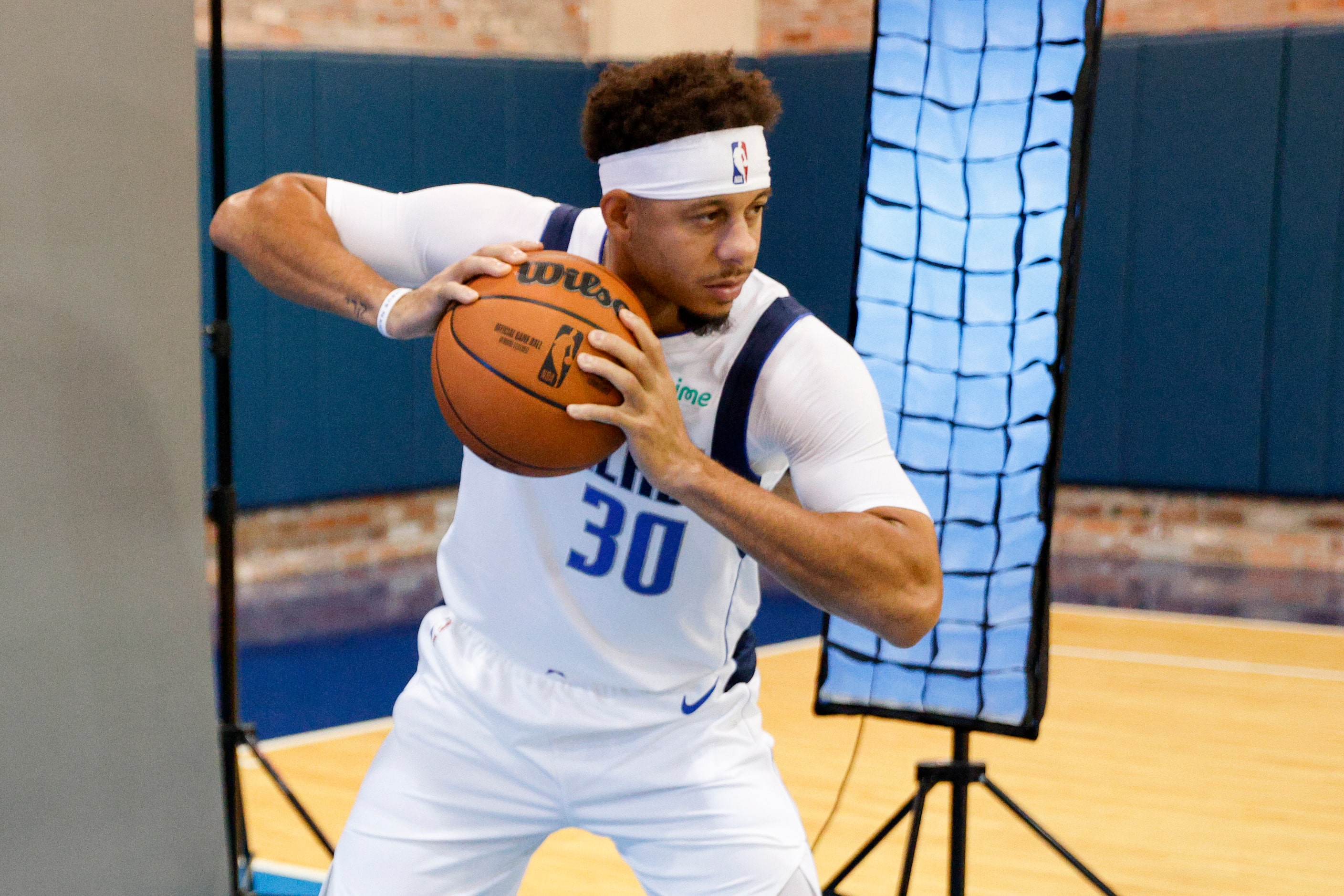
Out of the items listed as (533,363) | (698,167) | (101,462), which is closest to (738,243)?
(698,167)

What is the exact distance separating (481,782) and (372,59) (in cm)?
561

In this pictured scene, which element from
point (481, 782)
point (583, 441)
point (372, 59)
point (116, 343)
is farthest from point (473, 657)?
point (372, 59)

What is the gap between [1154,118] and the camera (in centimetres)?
724

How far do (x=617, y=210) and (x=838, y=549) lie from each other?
649 millimetres

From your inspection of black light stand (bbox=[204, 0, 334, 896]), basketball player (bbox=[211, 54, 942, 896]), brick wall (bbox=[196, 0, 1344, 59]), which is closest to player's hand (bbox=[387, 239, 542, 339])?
basketball player (bbox=[211, 54, 942, 896])

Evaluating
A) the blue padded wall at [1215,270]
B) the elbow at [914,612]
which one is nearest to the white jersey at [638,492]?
the elbow at [914,612]

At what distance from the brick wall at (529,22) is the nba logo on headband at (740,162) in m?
5.04

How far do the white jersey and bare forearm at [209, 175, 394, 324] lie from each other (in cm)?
6

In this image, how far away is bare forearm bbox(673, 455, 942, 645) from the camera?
180 centimetres

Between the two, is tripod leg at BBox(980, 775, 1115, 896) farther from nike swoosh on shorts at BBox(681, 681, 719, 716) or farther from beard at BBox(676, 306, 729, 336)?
beard at BBox(676, 306, 729, 336)

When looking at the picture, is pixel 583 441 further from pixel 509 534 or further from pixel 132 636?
pixel 132 636

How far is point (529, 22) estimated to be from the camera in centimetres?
806

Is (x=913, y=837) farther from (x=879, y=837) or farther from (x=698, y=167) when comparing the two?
(x=698, y=167)

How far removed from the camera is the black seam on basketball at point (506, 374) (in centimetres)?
186
